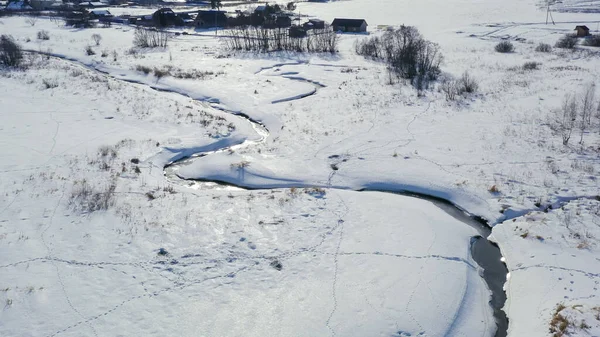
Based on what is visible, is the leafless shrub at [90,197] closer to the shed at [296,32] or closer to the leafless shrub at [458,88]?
the leafless shrub at [458,88]

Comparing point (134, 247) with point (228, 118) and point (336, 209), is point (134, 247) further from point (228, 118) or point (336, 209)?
point (228, 118)

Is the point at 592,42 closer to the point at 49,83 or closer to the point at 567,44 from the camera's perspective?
the point at 567,44

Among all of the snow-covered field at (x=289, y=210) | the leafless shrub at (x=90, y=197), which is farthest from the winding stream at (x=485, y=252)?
the leafless shrub at (x=90, y=197)

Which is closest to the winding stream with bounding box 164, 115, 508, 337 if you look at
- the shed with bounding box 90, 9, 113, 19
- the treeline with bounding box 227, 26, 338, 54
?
the treeline with bounding box 227, 26, 338, 54

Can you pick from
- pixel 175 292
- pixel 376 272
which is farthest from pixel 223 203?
pixel 376 272

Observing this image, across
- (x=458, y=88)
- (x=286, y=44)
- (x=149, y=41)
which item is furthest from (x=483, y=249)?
(x=149, y=41)

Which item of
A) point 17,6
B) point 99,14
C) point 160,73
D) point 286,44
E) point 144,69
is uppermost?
point 17,6
